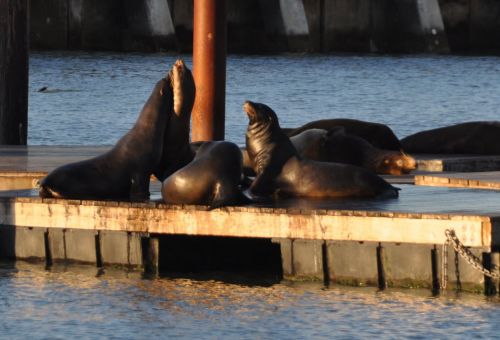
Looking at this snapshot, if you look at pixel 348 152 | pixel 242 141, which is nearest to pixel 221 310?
pixel 348 152

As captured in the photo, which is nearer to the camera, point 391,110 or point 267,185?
point 267,185

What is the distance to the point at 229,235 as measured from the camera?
35.1 feet

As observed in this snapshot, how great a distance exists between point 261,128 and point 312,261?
64.2 inches

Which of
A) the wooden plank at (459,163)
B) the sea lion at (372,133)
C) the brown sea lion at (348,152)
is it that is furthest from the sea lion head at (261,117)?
the sea lion at (372,133)

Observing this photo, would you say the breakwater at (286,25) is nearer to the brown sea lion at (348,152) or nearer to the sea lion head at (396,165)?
the brown sea lion at (348,152)

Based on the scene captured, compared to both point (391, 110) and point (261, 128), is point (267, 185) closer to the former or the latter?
point (261, 128)

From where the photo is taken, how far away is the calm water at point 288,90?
3139cm

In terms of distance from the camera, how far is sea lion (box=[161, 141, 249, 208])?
429 inches

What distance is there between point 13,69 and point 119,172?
6092 mm

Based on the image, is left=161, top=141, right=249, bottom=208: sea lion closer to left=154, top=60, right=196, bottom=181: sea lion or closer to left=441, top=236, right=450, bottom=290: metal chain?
left=154, top=60, right=196, bottom=181: sea lion

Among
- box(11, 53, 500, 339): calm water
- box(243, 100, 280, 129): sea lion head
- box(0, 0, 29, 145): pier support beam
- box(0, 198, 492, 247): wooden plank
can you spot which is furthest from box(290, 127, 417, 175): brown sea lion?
box(0, 0, 29, 145): pier support beam

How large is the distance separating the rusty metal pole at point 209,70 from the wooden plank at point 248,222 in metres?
3.09

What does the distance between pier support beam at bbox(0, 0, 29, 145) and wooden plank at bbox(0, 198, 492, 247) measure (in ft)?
19.0

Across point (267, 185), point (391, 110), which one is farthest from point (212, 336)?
point (391, 110)
